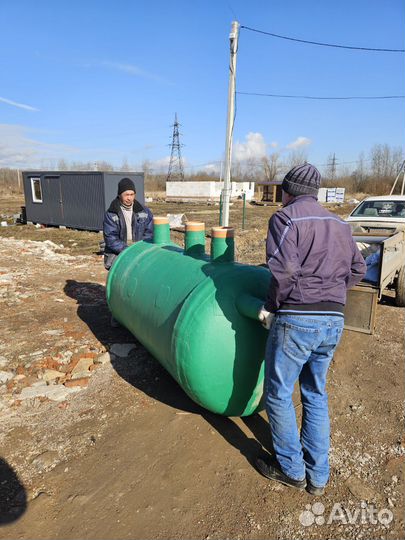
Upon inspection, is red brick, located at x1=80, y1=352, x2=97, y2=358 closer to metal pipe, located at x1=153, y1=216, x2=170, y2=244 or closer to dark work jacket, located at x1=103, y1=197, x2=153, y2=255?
dark work jacket, located at x1=103, y1=197, x2=153, y2=255

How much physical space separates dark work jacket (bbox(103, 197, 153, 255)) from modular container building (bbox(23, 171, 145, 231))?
920 cm

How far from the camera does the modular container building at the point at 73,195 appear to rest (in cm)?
1420

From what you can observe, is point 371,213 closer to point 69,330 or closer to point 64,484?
point 69,330

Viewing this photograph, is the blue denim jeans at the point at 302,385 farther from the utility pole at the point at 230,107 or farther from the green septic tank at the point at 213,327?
the utility pole at the point at 230,107

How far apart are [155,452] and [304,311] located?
1.67m

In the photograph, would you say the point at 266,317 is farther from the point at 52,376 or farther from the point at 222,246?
the point at 52,376

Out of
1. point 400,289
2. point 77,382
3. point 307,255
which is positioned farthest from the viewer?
point 400,289

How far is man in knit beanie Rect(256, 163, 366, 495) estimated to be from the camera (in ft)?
7.51

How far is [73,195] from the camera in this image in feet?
49.4

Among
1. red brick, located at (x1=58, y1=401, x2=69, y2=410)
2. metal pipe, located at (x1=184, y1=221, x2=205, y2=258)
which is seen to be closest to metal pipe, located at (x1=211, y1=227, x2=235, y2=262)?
metal pipe, located at (x1=184, y1=221, x2=205, y2=258)

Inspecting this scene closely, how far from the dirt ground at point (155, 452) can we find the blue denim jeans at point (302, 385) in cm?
25

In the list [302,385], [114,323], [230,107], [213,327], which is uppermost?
[230,107]

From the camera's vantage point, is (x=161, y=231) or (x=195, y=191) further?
(x=195, y=191)

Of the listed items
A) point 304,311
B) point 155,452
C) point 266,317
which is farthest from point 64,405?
point 304,311
